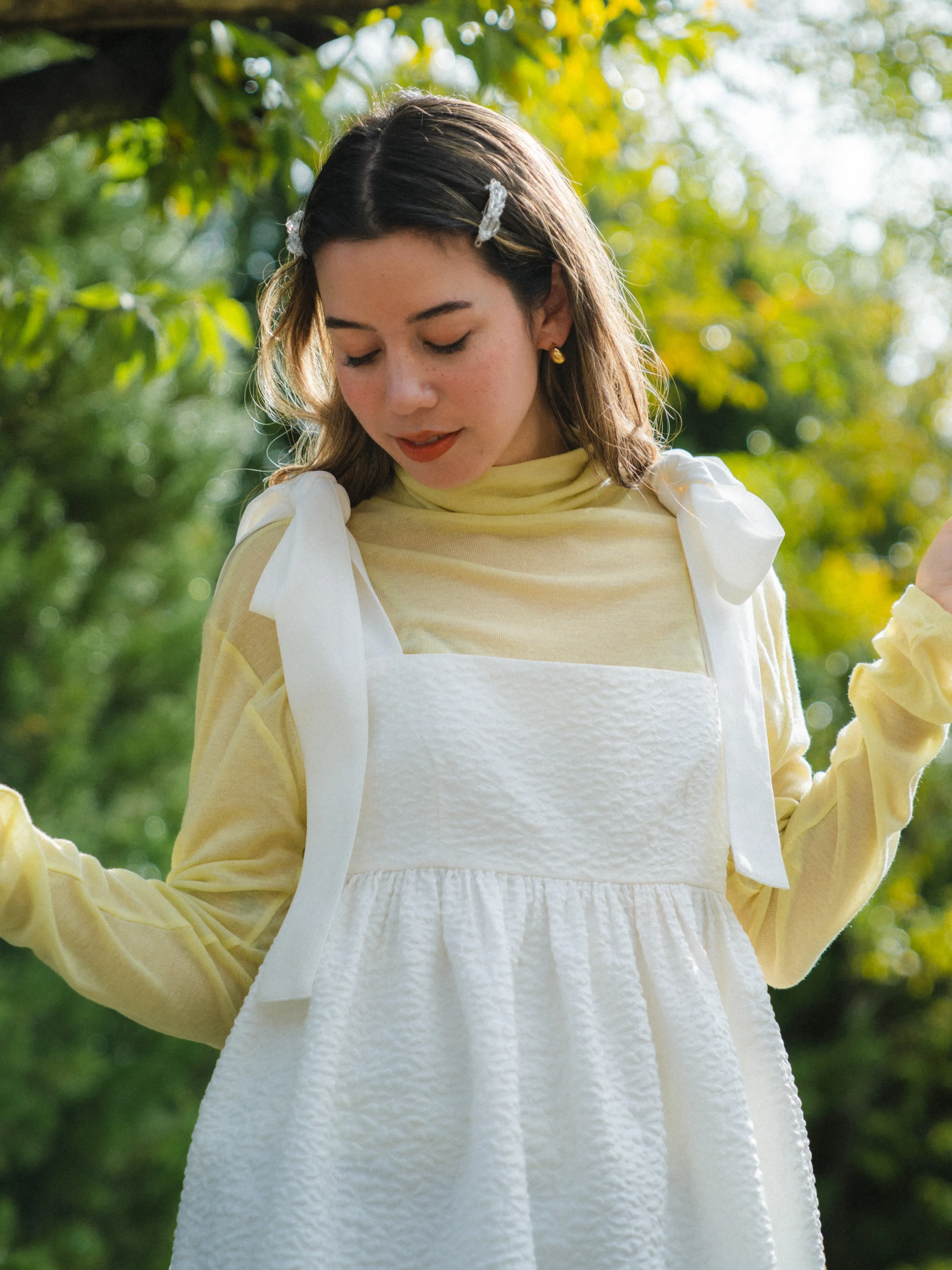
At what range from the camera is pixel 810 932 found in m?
1.43

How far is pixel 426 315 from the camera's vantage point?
128 centimetres

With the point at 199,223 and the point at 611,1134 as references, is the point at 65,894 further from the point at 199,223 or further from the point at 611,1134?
the point at 199,223

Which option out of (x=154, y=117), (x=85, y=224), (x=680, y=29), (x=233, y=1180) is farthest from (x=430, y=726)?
(x=85, y=224)

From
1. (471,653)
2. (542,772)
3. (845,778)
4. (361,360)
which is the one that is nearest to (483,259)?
(361,360)

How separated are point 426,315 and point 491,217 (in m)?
0.12

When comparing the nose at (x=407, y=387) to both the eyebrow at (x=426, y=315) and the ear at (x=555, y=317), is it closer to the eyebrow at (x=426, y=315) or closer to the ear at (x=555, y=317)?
the eyebrow at (x=426, y=315)

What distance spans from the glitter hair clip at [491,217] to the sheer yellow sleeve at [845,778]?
0.51m

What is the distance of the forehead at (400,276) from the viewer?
128cm

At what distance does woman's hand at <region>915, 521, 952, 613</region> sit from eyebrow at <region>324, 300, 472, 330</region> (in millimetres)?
507

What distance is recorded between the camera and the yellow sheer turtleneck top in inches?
49.8

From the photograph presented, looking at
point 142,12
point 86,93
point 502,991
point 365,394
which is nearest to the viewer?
point 502,991

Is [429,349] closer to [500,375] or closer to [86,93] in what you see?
[500,375]

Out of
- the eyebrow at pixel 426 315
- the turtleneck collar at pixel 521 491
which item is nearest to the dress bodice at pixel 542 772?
the turtleneck collar at pixel 521 491

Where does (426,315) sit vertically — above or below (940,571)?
above
